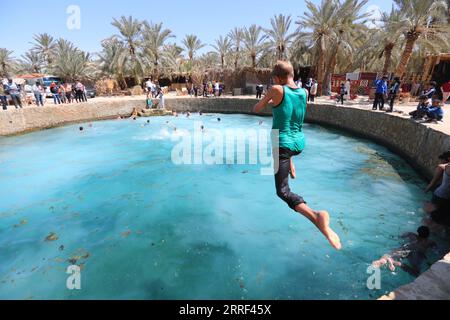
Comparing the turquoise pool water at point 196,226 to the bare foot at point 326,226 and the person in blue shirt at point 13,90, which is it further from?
the person in blue shirt at point 13,90

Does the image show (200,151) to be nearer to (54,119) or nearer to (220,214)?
(220,214)

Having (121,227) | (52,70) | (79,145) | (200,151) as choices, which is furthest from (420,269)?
(52,70)

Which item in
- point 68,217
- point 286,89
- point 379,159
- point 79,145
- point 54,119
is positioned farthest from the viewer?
point 54,119

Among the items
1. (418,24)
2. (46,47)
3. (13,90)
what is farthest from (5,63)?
(418,24)

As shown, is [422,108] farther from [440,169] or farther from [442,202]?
[442,202]

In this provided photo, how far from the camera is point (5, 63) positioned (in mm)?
39375

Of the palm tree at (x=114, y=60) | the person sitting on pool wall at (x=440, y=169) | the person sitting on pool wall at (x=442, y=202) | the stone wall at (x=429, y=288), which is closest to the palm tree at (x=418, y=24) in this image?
the person sitting on pool wall at (x=440, y=169)

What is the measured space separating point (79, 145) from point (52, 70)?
23.0 metres

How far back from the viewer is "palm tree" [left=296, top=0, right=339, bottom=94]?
20219mm

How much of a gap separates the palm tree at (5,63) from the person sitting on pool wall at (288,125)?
49648 millimetres

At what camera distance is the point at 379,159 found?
10.5m

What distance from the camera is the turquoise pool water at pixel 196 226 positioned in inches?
178

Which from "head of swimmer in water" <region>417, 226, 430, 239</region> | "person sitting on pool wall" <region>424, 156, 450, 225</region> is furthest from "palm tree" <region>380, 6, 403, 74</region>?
"head of swimmer in water" <region>417, 226, 430, 239</region>

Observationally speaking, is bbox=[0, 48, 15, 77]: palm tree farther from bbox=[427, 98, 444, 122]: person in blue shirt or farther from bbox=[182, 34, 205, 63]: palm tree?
bbox=[427, 98, 444, 122]: person in blue shirt
